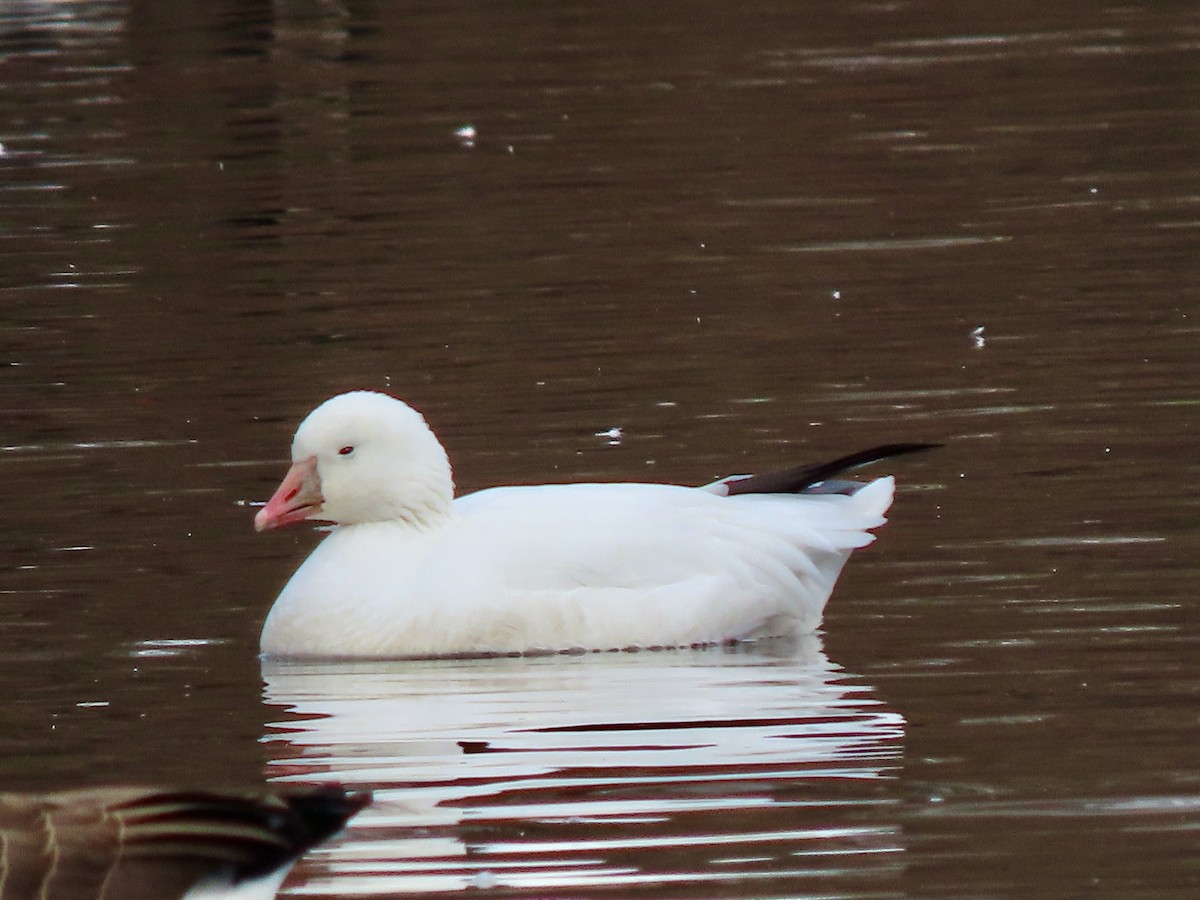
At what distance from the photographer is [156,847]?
15.4 feet

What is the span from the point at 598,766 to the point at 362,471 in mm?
2234

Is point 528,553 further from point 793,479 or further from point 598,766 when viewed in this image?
point 598,766

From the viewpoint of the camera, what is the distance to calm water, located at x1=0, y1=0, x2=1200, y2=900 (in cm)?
735

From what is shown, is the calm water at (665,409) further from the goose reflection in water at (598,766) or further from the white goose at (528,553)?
the white goose at (528,553)

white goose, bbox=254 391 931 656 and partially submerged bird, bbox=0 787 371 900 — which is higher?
partially submerged bird, bbox=0 787 371 900

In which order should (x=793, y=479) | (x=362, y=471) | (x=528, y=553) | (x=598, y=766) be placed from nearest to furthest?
(x=598, y=766), (x=528, y=553), (x=362, y=471), (x=793, y=479)

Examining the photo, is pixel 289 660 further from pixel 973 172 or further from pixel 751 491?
pixel 973 172

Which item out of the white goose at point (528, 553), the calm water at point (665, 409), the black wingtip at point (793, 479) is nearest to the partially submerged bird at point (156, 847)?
the calm water at point (665, 409)

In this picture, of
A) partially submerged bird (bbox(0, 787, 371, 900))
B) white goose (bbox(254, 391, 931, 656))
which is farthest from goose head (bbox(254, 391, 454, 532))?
partially submerged bird (bbox(0, 787, 371, 900))

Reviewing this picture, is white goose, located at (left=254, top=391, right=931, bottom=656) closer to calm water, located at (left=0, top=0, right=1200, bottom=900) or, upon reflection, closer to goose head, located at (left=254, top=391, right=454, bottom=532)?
goose head, located at (left=254, top=391, right=454, bottom=532)

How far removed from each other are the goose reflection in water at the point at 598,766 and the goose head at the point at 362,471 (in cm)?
59

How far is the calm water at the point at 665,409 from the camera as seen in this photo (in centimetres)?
735

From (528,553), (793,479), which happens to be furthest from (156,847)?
(793,479)

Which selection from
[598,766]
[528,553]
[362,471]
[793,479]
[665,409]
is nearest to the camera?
[598,766]
